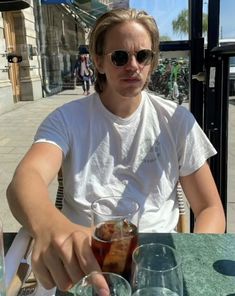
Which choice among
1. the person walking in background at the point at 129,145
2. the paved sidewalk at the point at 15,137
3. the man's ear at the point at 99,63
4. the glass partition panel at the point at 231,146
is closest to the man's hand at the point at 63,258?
the person walking in background at the point at 129,145

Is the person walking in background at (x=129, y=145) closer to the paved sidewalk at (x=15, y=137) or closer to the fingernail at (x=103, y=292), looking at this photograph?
the fingernail at (x=103, y=292)

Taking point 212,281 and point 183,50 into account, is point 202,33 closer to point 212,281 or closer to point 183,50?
point 183,50

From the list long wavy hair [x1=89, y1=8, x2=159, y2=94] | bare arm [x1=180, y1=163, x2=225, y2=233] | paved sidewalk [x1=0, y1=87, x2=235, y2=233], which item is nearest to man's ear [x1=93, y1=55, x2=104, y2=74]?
long wavy hair [x1=89, y1=8, x2=159, y2=94]

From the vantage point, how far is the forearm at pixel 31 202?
3.75ft

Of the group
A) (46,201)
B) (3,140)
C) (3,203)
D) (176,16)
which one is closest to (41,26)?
(3,140)

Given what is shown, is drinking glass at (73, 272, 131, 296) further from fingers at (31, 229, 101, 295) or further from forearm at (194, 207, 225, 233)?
forearm at (194, 207, 225, 233)

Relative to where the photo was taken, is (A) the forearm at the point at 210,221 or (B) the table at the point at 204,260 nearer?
(B) the table at the point at 204,260

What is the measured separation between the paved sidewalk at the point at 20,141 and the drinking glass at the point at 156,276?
5.67 ft

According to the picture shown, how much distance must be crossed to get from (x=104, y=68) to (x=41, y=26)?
14906mm

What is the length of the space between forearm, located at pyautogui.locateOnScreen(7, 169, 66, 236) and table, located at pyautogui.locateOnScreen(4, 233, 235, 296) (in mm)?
169

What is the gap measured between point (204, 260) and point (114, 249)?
0.40 m

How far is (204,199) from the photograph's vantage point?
1801 mm

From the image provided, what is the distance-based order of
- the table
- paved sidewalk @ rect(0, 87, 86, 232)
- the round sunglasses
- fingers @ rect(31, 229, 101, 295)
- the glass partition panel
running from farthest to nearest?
paved sidewalk @ rect(0, 87, 86, 232), the glass partition panel, the round sunglasses, the table, fingers @ rect(31, 229, 101, 295)

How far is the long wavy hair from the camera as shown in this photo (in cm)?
181
